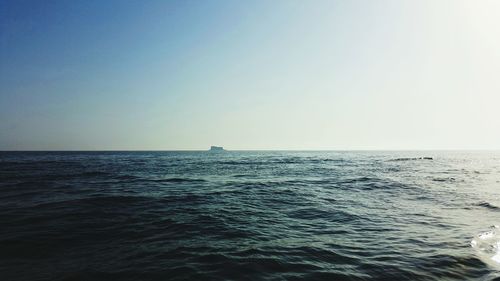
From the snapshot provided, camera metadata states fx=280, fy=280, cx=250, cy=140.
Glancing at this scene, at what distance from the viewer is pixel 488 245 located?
9211mm

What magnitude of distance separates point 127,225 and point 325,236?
8.01m

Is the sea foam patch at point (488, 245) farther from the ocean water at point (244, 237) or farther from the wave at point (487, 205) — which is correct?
the wave at point (487, 205)

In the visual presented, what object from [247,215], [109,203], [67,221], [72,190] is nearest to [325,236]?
[247,215]

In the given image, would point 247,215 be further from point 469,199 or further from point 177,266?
point 469,199

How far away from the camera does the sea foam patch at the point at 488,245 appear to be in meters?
7.96

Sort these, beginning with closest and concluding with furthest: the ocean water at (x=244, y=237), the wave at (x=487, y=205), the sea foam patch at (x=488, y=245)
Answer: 1. the ocean water at (x=244, y=237)
2. the sea foam patch at (x=488, y=245)
3. the wave at (x=487, y=205)

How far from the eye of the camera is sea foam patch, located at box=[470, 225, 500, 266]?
796cm

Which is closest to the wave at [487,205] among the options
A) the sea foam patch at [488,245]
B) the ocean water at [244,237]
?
the ocean water at [244,237]

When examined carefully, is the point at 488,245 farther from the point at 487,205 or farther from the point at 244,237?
the point at 487,205

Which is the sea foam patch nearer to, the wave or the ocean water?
the ocean water

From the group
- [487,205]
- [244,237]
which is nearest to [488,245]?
[244,237]

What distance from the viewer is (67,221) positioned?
12.2 meters

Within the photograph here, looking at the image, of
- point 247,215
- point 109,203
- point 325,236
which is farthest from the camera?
point 109,203

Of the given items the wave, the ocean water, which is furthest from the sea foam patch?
the wave
